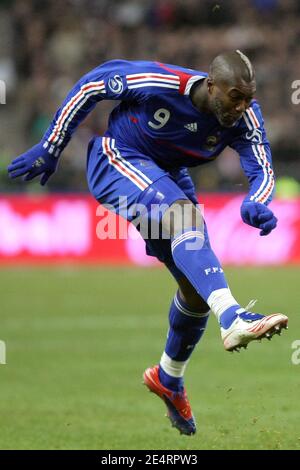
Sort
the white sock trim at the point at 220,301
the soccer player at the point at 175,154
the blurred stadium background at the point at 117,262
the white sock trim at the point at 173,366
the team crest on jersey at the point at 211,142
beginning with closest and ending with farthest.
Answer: the white sock trim at the point at 220,301 < the soccer player at the point at 175,154 < the team crest on jersey at the point at 211,142 < the white sock trim at the point at 173,366 < the blurred stadium background at the point at 117,262

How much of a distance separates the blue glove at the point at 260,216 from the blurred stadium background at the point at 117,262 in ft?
4.08

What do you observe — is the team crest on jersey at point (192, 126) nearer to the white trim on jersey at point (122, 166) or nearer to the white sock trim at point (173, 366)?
the white trim on jersey at point (122, 166)

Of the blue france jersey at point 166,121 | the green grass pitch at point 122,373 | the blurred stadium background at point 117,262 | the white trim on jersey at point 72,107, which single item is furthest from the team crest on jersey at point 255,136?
the blurred stadium background at point 117,262

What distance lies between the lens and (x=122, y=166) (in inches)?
238

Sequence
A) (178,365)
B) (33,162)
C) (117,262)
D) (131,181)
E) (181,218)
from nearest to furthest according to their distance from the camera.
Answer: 1. (181,218)
2. (131,181)
3. (33,162)
4. (178,365)
5. (117,262)

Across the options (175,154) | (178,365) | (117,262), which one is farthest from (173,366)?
(117,262)

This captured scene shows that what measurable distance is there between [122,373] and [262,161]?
3.30 meters

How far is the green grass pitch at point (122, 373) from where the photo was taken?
252 inches

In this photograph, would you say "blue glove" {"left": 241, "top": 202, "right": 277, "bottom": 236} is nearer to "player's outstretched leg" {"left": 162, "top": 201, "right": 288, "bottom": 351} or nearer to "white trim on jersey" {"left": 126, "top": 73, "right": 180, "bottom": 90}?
"player's outstretched leg" {"left": 162, "top": 201, "right": 288, "bottom": 351}

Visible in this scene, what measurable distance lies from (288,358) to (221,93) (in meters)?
4.39

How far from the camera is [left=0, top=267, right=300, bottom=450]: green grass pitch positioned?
21.0ft

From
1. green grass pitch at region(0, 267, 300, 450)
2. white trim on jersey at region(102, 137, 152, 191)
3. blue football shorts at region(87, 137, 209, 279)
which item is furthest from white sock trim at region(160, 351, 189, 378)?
white trim on jersey at region(102, 137, 152, 191)

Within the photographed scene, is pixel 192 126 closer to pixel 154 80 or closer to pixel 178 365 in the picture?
pixel 154 80

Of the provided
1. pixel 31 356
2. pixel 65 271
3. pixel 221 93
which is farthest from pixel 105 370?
pixel 65 271
